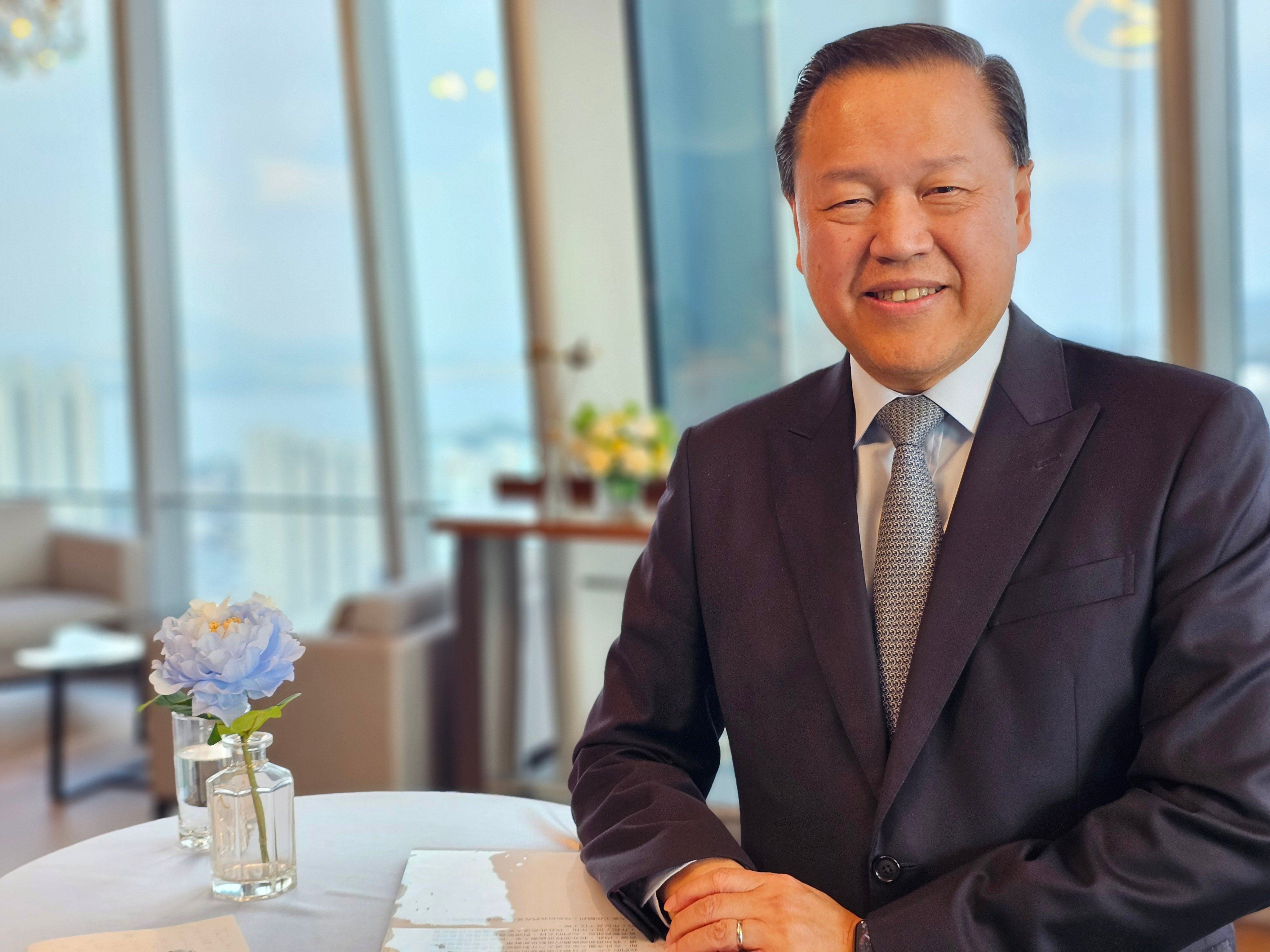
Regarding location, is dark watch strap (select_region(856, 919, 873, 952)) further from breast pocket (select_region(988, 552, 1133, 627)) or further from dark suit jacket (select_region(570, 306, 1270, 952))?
breast pocket (select_region(988, 552, 1133, 627))

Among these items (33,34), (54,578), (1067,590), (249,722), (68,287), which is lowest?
(54,578)

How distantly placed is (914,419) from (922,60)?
38cm

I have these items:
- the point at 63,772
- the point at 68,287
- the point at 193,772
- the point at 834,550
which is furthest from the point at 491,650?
the point at 68,287

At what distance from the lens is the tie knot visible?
133 cm

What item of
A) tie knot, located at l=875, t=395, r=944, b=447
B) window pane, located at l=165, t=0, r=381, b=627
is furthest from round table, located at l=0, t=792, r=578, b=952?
window pane, located at l=165, t=0, r=381, b=627

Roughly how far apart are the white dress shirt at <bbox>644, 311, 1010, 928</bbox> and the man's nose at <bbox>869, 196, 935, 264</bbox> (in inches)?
6.4

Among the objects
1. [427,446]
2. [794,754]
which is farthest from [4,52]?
[794,754]

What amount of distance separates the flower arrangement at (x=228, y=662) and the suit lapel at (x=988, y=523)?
651 millimetres

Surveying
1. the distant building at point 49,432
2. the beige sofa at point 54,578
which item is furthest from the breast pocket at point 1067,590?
the distant building at point 49,432

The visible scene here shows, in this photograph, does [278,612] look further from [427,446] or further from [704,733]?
[427,446]

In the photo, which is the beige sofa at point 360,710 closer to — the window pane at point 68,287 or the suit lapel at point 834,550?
the suit lapel at point 834,550

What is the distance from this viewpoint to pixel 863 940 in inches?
44.5

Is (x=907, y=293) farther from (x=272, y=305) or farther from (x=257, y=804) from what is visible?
(x=272, y=305)

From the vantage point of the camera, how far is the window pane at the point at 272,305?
5.39 m
